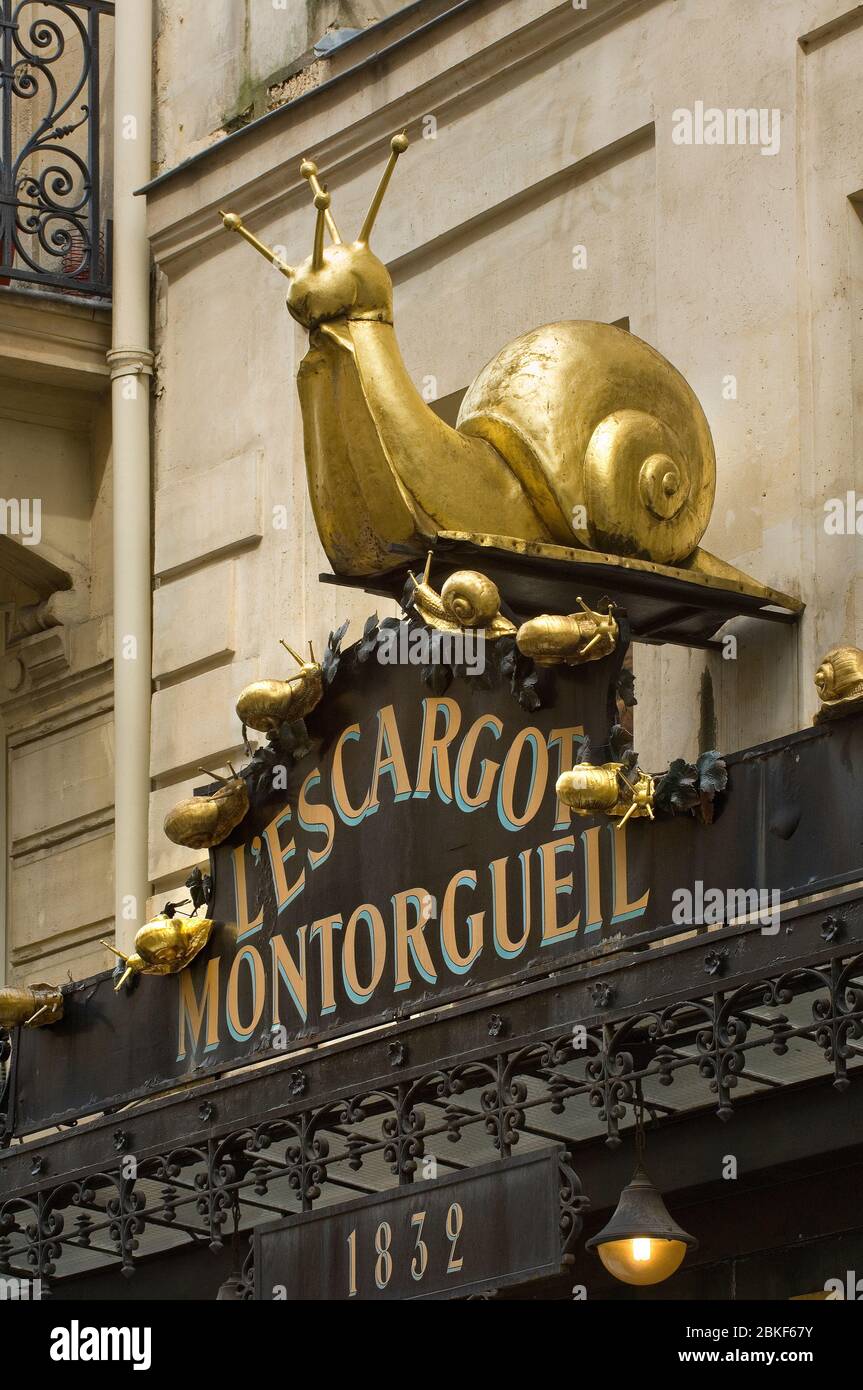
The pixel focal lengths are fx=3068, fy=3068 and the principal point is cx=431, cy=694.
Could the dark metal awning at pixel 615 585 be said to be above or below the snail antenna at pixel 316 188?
below

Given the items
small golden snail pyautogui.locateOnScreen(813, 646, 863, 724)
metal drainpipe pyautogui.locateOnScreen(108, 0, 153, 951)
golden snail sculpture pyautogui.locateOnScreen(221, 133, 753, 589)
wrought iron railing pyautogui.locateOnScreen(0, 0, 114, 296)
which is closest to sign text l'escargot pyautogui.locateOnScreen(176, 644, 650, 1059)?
golden snail sculpture pyautogui.locateOnScreen(221, 133, 753, 589)

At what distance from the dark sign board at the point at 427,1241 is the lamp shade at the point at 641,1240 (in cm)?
36

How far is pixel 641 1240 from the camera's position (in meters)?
8.79

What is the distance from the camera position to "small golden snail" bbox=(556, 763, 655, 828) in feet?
28.9

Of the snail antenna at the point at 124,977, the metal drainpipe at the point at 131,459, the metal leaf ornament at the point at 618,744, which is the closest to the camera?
the metal leaf ornament at the point at 618,744

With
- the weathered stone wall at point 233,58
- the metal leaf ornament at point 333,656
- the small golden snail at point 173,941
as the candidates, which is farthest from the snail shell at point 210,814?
the weathered stone wall at point 233,58

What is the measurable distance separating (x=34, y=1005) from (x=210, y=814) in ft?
3.66

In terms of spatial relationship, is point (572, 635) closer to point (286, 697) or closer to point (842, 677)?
point (842, 677)

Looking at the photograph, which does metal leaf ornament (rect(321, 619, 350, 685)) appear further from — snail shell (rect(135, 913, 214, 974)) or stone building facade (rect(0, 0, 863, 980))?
stone building facade (rect(0, 0, 863, 980))

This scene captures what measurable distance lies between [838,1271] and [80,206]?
6.53 metres

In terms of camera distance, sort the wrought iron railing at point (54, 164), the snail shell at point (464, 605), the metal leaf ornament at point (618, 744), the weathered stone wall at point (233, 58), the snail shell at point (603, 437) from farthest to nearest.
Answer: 1. the wrought iron railing at point (54, 164)
2. the weathered stone wall at point (233, 58)
3. the snail shell at point (603, 437)
4. the snail shell at point (464, 605)
5. the metal leaf ornament at point (618, 744)

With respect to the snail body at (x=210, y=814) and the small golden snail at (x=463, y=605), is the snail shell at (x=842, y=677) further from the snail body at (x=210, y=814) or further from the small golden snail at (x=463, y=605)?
the snail body at (x=210, y=814)

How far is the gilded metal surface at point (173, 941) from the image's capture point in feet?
34.7

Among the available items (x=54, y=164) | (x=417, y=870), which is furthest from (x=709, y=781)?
(x=54, y=164)
